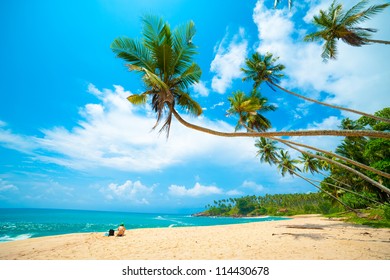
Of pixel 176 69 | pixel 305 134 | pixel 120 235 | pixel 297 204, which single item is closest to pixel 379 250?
pixel 305 134

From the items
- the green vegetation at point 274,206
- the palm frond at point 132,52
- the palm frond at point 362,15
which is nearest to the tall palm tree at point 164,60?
the palm frond at point 132,52

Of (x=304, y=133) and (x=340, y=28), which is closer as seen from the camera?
(x=304, y=133)

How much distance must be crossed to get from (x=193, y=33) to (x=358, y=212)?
24846 mm

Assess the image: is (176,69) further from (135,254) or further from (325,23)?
(325,23)

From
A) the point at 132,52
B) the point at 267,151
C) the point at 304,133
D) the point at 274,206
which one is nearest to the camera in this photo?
the point at 304,133

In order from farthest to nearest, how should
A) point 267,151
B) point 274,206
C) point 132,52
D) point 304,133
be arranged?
point 274,206
point 267,151
point 132,52
point 304,133

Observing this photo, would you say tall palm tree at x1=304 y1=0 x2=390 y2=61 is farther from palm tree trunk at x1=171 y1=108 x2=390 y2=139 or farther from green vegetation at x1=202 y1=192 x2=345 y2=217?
green vegetation at x1=202 y1=192 x2=345 y2=217

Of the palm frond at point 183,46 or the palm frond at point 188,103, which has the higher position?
the palm frond at point 183,46

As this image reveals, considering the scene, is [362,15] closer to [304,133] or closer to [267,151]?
[304,133]

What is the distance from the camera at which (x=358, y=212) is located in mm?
20375

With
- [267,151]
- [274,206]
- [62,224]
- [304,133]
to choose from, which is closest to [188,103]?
[304,133]

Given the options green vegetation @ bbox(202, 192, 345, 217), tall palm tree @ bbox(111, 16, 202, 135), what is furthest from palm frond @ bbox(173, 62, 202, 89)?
green vegetation @ bbox(202, 192, 345, 217)

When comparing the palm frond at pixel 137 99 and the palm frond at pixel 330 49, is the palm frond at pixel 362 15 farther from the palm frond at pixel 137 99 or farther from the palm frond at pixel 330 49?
the palm frond at pixel 137 99

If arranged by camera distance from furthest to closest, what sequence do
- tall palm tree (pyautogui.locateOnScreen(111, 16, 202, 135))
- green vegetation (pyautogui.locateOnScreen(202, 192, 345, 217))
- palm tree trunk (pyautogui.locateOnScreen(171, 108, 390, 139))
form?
green vegetation (pyautogui.locateOnScreen(202, 192, 345, 217)) → tall palm tree (pyautogui.locateOnScreen(111, 16, 202, 135)) → palm tree trunk (pyautogui.locateOnScreen(171, 108, 390, 139))
